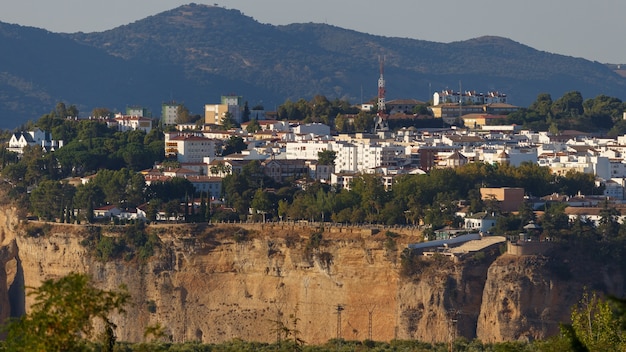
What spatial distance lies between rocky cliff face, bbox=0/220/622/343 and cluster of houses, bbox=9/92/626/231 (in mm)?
3286

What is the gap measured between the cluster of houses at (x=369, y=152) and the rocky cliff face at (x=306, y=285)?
329cm

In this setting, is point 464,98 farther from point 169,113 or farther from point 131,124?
point 131,124

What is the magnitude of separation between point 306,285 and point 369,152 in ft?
50.8

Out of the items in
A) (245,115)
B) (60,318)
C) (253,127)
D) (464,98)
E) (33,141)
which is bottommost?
(60,318)

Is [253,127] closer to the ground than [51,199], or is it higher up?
higher up

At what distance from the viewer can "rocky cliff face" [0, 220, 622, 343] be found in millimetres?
56938

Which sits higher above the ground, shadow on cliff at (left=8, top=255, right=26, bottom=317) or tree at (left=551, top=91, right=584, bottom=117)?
tree at (left=551, top=91, right=584, bottom=117)

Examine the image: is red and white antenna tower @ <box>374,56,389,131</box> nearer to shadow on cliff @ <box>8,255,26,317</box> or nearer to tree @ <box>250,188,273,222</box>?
tree @ <box>250,188,273,222</box>

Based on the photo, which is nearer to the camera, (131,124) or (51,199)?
(51,199)

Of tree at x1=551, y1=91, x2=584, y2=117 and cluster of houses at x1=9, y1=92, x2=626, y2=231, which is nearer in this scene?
cluster of houses at x1=9, y1=92, x2=626, y2=231

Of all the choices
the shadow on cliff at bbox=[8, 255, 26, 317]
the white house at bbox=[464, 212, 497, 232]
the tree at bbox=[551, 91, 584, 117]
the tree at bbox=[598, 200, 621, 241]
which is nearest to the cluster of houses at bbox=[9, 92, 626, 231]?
the white house at bbox=[464, 212, 497, 232]

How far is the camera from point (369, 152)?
75.1 meters

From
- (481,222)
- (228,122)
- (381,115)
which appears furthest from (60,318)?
(228,122)

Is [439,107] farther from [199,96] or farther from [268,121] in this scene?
[199,96]
